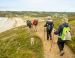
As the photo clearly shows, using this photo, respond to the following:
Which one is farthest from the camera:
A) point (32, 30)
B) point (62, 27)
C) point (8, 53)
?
point (32, 30)

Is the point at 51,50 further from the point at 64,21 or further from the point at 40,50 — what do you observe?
the point at 64,21

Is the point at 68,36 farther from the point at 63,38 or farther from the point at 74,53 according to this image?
the point at 74,53

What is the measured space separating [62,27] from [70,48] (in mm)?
5160

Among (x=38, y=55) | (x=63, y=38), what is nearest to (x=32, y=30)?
(x=38, y=55)

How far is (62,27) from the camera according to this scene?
1706 cm

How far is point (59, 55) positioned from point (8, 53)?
20.6ft

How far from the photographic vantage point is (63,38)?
1725 cm

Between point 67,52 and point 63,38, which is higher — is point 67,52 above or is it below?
below

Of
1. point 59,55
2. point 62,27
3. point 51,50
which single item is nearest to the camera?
point 62,27

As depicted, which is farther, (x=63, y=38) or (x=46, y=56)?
Answer: (x=46, y=56)

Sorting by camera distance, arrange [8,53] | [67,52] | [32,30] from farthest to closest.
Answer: [32,30] → [8,53] → [67,52]

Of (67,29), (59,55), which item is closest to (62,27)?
(67,29)

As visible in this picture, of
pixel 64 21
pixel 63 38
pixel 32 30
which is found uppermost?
pixel 64 21

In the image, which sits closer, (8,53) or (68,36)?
(68,36)
